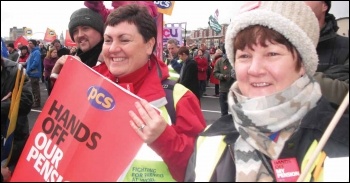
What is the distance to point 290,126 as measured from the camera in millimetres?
1093

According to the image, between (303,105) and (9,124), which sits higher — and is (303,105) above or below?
above

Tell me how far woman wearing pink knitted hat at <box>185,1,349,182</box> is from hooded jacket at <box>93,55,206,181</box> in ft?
0.65

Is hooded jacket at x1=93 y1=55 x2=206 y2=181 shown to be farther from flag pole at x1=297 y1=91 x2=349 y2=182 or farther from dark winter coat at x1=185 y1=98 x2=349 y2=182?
flag pole at x1=297 y1=91 x2=349 y2=182

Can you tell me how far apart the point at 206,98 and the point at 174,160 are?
362 inches

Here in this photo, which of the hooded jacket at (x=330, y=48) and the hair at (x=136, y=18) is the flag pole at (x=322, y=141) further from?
the hair at (x=136, y=18)

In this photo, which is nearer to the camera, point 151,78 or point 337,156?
point 337,156

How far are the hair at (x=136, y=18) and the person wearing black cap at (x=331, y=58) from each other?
2.20ft

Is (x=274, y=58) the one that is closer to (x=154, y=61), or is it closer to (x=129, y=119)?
(x=129, y=119)

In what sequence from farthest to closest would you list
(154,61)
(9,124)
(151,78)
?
(9,124), (154,61), (151,78)

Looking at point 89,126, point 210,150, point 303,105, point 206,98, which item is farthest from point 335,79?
point 206,98

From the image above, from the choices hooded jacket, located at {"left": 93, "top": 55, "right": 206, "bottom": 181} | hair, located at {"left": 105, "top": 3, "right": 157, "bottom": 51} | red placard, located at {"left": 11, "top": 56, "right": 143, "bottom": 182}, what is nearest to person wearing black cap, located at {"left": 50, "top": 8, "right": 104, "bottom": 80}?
hooded jacket, located at {"left": 93, "top": 55, "right": 206, "bottom": 181}

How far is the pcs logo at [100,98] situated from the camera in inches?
46.2

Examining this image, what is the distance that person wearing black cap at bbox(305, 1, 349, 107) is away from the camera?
112 centimetres

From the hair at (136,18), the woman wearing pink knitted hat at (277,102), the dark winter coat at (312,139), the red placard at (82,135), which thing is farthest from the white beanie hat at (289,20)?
the hair at (136,18)
